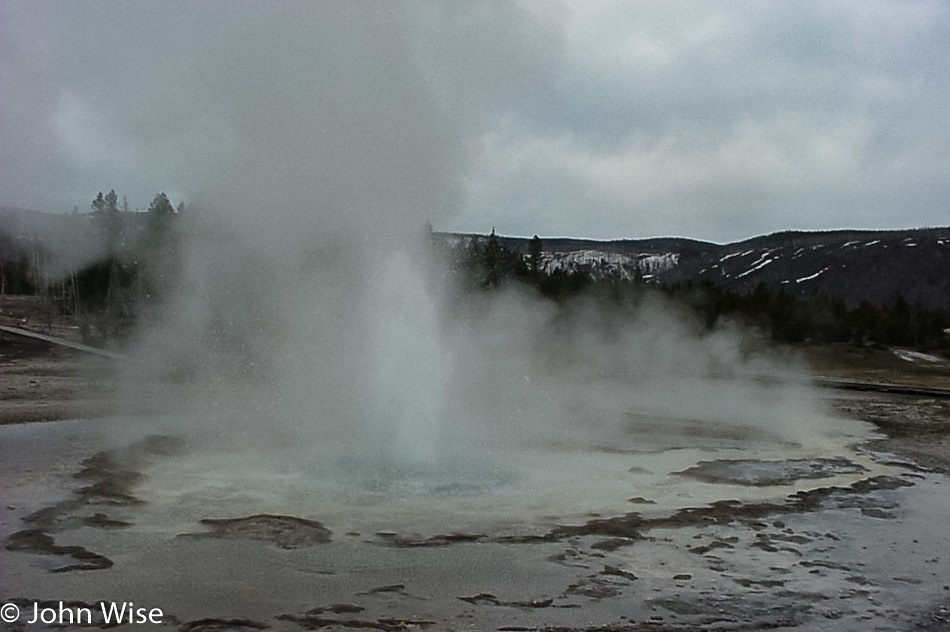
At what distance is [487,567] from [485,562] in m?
0.13

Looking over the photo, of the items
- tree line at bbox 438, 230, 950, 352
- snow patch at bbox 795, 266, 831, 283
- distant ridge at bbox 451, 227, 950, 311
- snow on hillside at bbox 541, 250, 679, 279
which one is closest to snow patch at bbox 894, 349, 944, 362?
tree line at bbox 438, 230, 950, 352

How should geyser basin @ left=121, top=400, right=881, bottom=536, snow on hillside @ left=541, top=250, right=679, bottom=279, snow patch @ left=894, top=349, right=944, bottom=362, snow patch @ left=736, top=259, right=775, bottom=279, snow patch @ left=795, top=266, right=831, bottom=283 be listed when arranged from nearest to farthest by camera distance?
geyser basin @ left=121, top=400, right=881, bottom=536 < snow patch @ left=894, top=349, right=944, bottom=362 < snow patch @ left=795, top=266, right=831, bottom=283 < snow patch @ left=736, top=259, right=775, bottom=279 < snow on hillside @ left=541, top=250, right=679, bottom=279

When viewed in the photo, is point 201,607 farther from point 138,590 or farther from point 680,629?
point 680,629

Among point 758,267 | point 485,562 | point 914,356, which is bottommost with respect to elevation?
point 914,356

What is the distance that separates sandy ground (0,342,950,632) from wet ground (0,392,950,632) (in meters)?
0.02

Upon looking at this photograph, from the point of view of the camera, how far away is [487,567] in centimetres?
695

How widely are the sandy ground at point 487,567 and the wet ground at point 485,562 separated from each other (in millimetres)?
21

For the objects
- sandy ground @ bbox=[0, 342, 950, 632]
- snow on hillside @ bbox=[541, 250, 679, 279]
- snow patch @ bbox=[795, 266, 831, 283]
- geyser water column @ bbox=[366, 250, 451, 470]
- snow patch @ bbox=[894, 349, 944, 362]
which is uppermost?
snow on hillside @ bbox=[541, 250, 679, 279]

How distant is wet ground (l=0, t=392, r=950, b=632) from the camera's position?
19.3 ft

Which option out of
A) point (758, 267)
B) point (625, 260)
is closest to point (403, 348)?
point (758, 267)

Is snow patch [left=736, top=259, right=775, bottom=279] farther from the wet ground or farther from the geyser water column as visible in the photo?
the wet ground

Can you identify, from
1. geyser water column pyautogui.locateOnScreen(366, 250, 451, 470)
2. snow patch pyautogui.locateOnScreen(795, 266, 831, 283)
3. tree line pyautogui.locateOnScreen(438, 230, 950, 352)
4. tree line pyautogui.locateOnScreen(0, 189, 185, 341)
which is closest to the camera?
geyser water column pyautogui.locateOnScreen(366, 250, 451, 470)

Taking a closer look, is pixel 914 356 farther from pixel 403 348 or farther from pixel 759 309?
pixel 403 348

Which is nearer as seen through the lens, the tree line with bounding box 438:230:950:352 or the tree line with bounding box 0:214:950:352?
the tree line with bounding box 0:214:950:352
